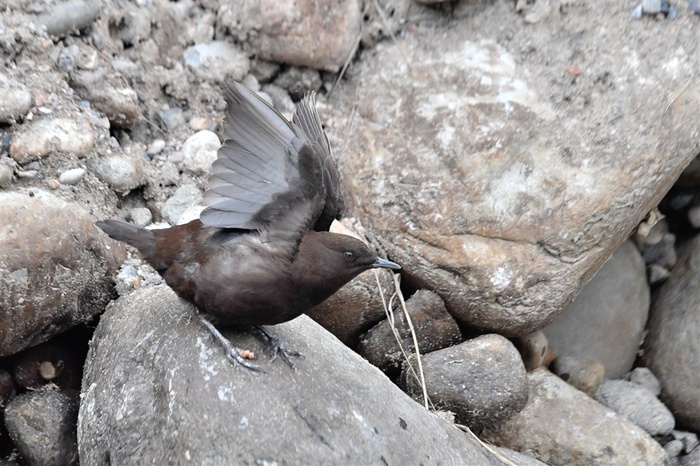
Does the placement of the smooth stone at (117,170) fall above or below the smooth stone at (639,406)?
below

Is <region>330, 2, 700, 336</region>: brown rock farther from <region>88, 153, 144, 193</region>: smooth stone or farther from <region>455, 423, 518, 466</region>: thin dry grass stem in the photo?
<region>88, 153, 144, 193</region>: smooth stone

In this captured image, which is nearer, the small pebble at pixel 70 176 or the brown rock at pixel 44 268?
the brown rock at pixel 44 268

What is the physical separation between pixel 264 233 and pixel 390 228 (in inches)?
50.7

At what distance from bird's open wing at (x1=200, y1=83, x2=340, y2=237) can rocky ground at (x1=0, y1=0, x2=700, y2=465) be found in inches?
21.7

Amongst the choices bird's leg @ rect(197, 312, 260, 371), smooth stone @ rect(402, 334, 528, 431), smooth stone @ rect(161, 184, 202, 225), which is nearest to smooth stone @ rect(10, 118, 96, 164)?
smooth stone @ rect(161, 184, 202, 225)

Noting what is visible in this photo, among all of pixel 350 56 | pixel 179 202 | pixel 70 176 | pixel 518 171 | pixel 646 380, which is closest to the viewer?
pixel 70 176

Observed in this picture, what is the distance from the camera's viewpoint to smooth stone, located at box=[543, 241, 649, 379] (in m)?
5.16

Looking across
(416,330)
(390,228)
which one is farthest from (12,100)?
(416,330)

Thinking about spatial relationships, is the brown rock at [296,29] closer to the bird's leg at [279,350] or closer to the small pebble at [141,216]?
the small pebble at [141,216]

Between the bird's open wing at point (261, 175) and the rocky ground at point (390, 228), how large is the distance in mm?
552

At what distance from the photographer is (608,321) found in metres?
5.21

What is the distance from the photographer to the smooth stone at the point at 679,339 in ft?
16.0

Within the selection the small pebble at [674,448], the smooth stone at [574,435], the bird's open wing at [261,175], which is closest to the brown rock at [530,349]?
the smooth stone at [574,435]

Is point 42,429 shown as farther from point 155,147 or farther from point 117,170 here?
point 155,147
